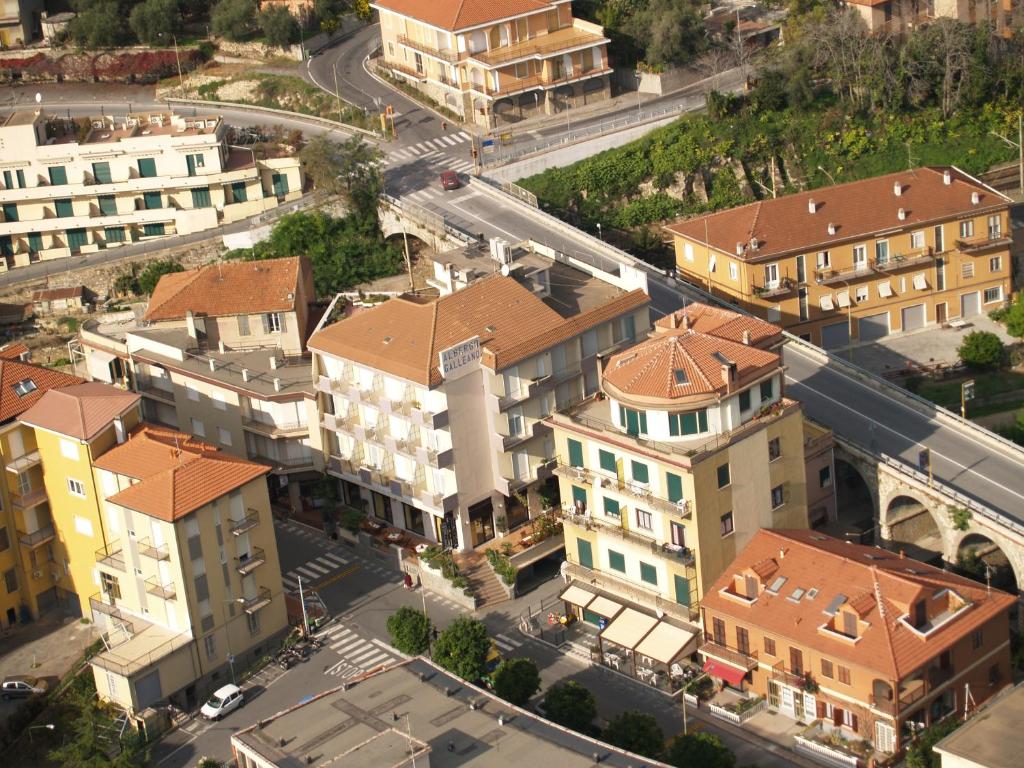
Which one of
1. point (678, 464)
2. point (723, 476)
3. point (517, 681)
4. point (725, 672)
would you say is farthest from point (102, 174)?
point (725, 672)

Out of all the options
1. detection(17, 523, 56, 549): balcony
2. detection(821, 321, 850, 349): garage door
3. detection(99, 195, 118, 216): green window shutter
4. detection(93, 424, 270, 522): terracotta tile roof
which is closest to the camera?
detection(93, 424, 270, 522): terracotta tile roof

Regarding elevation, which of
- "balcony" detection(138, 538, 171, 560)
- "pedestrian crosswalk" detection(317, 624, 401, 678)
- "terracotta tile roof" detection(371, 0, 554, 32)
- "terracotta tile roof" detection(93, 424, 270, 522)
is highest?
→ "terracotta tile roof" detection(371, 0, 554, 32)

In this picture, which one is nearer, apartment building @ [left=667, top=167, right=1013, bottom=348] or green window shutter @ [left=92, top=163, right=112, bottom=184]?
apartment building @ [left=667, top=167, right=1013, bottom=348]

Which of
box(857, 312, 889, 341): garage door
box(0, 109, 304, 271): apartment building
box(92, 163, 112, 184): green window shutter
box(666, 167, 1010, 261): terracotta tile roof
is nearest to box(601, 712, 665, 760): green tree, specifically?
box(666, 167, 1010, 261): terracotta tile roof

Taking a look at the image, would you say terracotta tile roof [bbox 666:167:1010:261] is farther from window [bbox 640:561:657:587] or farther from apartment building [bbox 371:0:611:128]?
window [bbox 640:561:657:587]

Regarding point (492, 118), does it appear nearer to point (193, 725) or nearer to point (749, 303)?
point (749, 303)

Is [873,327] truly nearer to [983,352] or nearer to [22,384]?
[983,352]

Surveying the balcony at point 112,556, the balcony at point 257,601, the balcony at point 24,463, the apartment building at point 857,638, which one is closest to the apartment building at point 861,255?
the apartment building at point 857,638
